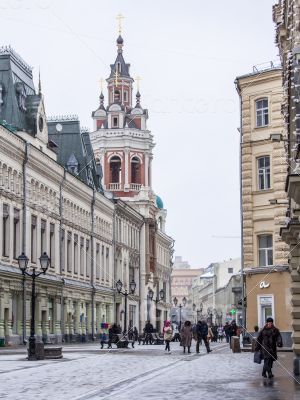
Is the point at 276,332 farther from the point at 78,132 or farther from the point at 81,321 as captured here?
the point at 78,132

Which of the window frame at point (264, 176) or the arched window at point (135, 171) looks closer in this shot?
the window frame at point (264, 176)

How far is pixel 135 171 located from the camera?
318 ft

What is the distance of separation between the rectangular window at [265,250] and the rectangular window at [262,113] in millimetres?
5472

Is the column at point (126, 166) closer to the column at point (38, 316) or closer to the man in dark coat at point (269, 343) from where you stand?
the column at point (38, 316)

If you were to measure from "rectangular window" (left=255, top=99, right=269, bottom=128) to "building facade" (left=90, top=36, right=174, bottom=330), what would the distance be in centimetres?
4953

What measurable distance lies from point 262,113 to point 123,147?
172 feet

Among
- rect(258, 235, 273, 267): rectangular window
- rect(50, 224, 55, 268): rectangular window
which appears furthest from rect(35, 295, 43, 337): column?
rect(258, 235, 273, 267): rectangular window

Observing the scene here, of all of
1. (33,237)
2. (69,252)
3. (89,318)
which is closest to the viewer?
(33,237)

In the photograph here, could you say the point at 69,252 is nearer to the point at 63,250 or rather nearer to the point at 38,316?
the point at 63,250

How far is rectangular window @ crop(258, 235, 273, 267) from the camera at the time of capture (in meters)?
42.8

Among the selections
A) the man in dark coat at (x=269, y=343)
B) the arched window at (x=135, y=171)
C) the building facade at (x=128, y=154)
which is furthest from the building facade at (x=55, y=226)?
the man in dark coat at (x=269, y=343)

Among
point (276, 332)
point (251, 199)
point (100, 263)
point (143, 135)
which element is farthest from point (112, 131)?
point (276, 332)

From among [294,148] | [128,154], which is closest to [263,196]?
[294,148]

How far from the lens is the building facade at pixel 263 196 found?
136ft
